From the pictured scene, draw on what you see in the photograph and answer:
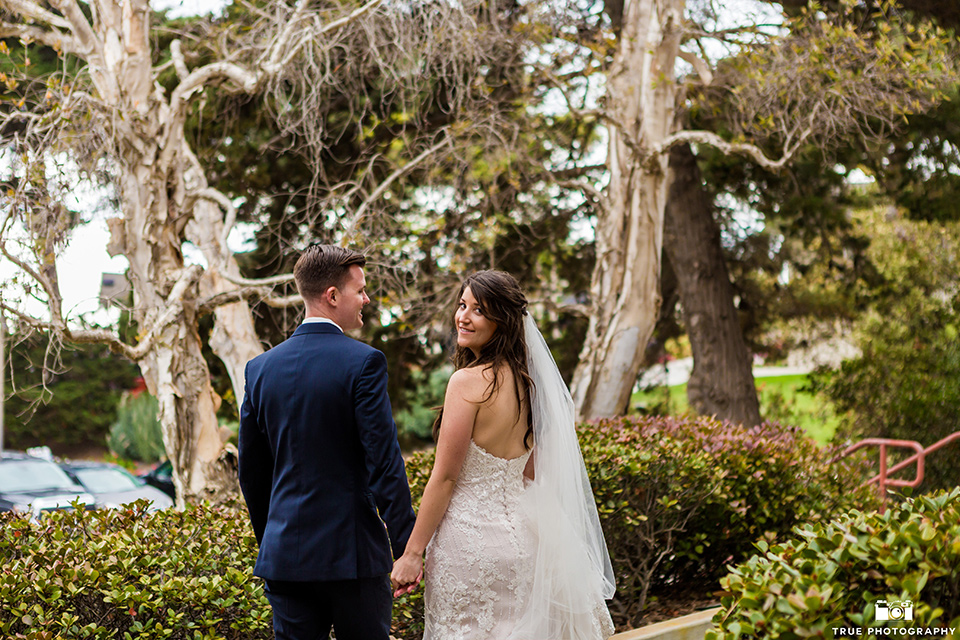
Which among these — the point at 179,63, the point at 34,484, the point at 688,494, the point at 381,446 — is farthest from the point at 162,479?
the point at 381,446

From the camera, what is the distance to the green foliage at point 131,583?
3346 millimetres

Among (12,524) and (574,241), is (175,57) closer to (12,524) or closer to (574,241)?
(12,524)

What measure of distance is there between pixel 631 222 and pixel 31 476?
10.2 meters

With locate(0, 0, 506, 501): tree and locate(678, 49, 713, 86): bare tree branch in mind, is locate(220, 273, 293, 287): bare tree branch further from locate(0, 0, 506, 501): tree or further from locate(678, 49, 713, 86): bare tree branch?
locate(678, 49, 713, 86): bare tree branch

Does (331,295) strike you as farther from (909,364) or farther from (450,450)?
(909,364)

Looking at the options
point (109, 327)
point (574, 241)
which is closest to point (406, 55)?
point (109, 327)

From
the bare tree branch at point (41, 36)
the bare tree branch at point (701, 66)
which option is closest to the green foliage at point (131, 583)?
the bare tree branch at point (41, 36)

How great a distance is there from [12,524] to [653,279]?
6.38 metres

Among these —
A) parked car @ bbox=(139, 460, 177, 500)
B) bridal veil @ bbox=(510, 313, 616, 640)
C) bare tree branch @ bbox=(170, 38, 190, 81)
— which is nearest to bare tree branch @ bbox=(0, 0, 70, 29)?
bare tree branch @ bbox=(170, 38, 190, 81)

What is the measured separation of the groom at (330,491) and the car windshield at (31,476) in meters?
11.2

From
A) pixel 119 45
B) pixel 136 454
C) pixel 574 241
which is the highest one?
pixel 119 45

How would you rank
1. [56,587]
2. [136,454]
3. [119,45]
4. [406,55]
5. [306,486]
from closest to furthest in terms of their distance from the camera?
1. [306,486]
2. [56,587]
3. [119,45]
4. [406,55]
5. [136,454]

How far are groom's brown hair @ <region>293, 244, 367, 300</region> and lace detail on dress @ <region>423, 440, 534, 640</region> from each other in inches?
34.7

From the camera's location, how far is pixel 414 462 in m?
5.29
